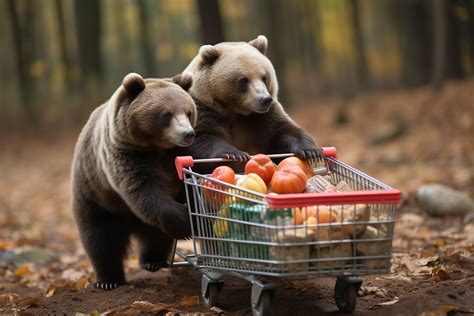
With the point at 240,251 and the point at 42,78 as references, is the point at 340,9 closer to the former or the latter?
the point at 42,78

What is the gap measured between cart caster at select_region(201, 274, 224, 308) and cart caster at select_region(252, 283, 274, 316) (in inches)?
22.5

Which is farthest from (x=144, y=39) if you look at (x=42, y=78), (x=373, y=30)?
(x=373, y=30)

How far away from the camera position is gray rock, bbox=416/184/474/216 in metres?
8.48

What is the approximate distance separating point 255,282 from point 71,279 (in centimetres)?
326

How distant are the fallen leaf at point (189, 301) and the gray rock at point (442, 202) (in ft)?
14.5

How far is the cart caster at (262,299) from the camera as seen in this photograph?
425cm

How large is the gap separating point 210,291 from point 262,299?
0.67 m

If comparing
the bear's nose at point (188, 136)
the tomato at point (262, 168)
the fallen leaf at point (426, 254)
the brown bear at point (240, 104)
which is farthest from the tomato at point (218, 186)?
the fallen leaf at point (426, 254)

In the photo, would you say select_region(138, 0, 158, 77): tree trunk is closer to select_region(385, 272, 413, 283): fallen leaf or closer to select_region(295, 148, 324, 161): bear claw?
select_region(295, 148, 324, 161): bear claw

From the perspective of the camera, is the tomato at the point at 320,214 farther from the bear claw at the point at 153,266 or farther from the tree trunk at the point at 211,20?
the tree trunk at the point at 211,20

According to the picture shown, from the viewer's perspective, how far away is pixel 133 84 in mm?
5273

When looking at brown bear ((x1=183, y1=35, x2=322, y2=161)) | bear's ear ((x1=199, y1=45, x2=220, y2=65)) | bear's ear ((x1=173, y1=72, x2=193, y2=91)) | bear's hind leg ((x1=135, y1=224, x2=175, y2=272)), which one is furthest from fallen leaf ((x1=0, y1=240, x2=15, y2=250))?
bear's ear ((x1=199, y1=45, x2=220, y2=65))

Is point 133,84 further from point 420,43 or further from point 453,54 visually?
point 420,43

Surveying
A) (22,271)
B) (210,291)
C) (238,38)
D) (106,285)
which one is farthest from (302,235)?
(238,38)
